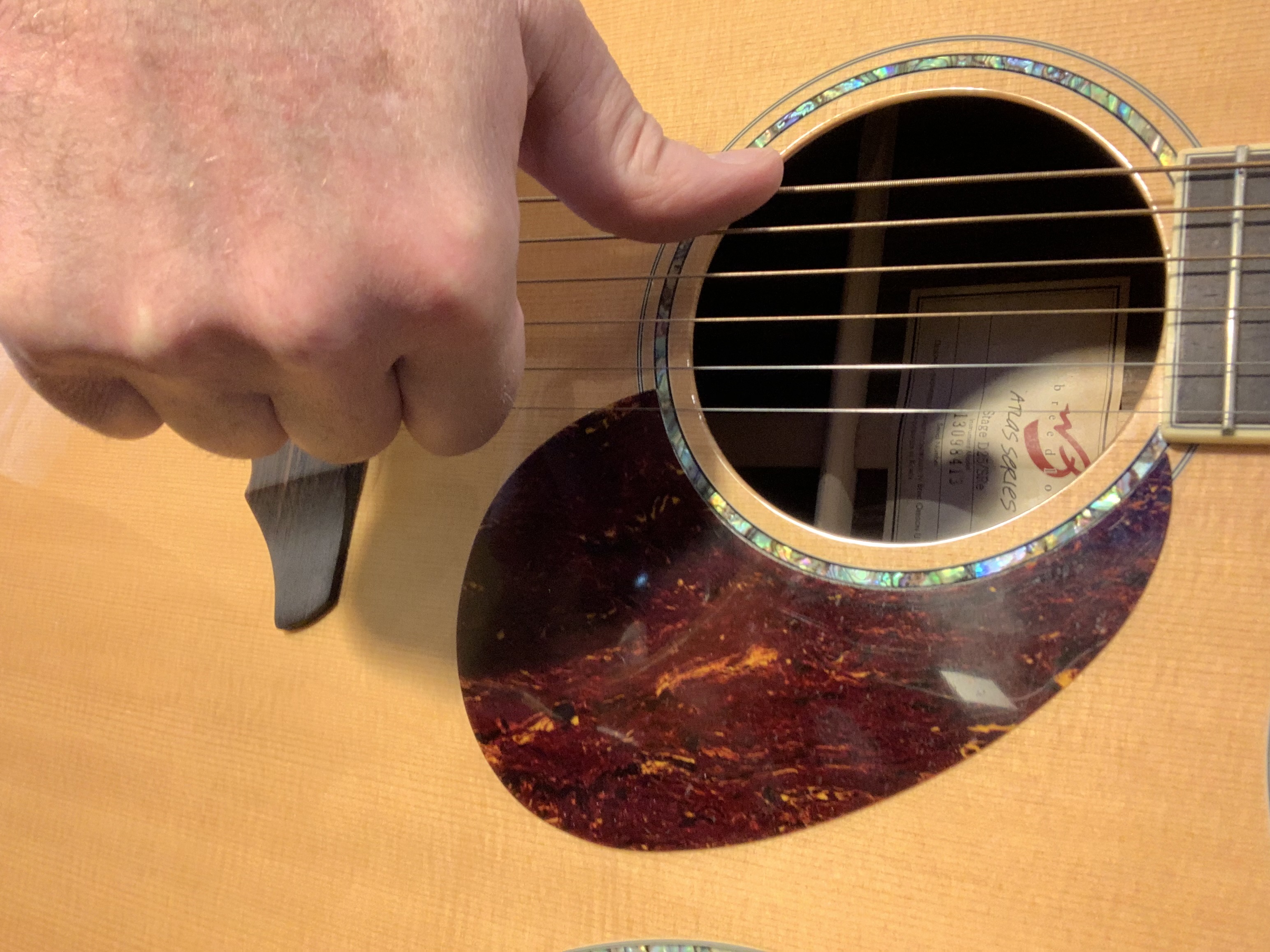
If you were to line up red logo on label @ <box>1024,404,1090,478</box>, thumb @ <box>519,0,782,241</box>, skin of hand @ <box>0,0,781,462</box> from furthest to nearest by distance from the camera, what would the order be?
red logo on label @ <box>1024,404,1090,478</box> < thumb @ <box>519,0,782,241</box> < skin of hand @ <box>0,0,781,462</box>

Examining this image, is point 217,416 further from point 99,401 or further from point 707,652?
point 707,652

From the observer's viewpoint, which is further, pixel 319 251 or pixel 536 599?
pixel 536 599

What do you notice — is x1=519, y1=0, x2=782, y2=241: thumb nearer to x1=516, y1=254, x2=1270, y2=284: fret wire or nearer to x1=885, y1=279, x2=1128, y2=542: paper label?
x1=516, y1=254, x2=1270, y2=284: fret wire

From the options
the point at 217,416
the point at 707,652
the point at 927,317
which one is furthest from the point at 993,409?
the point at 217,416

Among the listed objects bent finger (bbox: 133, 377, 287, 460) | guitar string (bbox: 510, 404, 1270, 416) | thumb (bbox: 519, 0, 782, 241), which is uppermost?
thumb (bbox: 519, 0, 782, 241)

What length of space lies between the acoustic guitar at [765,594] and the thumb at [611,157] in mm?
67

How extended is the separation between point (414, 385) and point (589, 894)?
1.20 ft

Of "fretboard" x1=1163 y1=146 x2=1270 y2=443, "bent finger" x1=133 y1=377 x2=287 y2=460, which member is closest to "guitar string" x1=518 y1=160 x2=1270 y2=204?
"fretboard" x1=1163 y1=146 x2=1270 y2=443

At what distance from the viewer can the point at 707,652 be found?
55 cm

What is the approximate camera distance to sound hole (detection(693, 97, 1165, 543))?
0.69 m

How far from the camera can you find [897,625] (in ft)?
1.69

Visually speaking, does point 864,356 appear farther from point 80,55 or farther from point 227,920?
point 227,920

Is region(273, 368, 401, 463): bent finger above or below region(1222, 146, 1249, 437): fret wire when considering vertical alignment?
below

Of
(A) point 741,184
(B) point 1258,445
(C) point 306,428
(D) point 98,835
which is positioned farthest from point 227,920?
(B) point 1258,445
